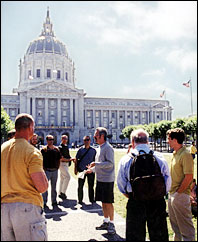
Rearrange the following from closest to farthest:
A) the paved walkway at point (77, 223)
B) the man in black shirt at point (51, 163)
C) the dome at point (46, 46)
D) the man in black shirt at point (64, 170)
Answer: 1. the paved walkway at point (77, 223)
2. the man in black shirt at point (51, 163)
3. the man in black shirt at point (64, 170)
4. the dome at point (46, 46)

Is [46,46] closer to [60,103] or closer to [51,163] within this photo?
[60,103]

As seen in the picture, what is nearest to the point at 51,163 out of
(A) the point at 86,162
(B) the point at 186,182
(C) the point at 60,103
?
(A) the point at 86,162

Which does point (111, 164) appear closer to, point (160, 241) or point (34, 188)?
point (160, 241)

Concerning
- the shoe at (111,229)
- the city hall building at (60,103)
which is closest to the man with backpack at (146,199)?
the shoe at (111,229)

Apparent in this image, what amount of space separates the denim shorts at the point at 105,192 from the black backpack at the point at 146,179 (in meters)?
1.93

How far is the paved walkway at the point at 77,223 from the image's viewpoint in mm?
4953

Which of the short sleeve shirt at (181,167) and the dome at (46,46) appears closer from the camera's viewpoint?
the short sleeve shirt at (181,167)

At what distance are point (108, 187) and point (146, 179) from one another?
2167mm

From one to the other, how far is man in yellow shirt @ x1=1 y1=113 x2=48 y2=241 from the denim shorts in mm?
2662

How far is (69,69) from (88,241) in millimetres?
97346

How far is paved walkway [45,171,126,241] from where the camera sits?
495cm

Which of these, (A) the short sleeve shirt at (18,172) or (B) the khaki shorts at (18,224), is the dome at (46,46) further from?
(B) the khaki shorts at (18,224)

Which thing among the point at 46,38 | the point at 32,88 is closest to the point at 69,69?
the point at 46,38

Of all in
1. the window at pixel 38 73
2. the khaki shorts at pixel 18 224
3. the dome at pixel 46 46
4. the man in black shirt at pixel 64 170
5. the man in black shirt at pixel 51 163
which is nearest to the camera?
the khaki shorts at pixel 18 224
